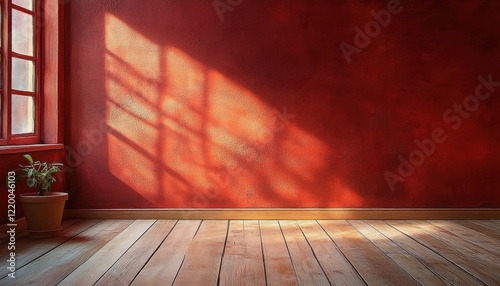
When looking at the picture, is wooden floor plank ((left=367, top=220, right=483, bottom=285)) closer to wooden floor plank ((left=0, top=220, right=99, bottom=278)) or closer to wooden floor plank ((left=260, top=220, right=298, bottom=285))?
wooden floor plank ((left=260, top=220, right=298, bottom=285))

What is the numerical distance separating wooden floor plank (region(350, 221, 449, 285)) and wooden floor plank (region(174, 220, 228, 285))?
3.89 feet

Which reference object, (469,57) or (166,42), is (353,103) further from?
(166,42)

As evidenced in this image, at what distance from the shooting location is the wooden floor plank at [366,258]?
316 cm

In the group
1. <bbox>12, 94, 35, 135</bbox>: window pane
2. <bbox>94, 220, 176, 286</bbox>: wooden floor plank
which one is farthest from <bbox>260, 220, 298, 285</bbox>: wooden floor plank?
<bbox>12, 94, 35, 135</bbox>: window pane

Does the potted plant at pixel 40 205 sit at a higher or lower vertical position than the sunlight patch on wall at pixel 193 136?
lower

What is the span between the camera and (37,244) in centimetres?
407

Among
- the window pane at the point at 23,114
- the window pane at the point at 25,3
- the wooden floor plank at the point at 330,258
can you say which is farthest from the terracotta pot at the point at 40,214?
the wooden floor plank at the point at 330,258

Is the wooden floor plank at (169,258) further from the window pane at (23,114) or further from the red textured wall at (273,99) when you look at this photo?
the window pane at (23,114)

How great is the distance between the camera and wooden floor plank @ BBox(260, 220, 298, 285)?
3162mm

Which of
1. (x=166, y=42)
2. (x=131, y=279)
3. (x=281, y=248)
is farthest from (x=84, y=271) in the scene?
(x=166, y=42)

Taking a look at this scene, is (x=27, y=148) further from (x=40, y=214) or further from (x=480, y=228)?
(x=480, y=228)

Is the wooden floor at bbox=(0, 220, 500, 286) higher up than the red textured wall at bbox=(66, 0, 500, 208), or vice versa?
the red textured wall at bbox=(66, 0, 500, 208)

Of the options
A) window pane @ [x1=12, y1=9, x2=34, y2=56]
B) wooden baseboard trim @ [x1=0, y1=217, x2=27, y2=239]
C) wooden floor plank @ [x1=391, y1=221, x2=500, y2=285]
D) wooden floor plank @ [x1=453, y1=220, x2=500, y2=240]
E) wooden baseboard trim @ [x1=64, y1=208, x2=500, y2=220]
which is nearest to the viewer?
wooden floor plank @ [x1=391, y1=221, x2=500, y2=285]

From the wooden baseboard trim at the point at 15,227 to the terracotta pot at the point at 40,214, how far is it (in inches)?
6.8
